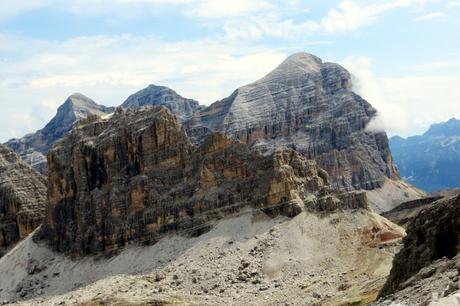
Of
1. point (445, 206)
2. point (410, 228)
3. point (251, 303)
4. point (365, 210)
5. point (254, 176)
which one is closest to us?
point (445, 206)

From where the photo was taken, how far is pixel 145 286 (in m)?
160

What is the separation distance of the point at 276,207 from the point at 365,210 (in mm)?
19795

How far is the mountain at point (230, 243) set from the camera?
150 m

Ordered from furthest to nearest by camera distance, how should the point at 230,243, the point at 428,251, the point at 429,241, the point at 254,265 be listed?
1. the point at 230,243
2. the point at 254,265
3. the point at 429,241
4. the point at 428,251

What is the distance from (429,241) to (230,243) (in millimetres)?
89464

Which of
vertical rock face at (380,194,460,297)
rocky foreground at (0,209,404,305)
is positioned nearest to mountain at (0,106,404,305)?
rocky foreground at (0,209,404,305)

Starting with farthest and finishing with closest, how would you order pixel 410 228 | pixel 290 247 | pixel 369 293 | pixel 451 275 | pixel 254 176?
pixel 254 176
pixel 290 247
pixel 369 293
pixel 410 228
pixel 451 275

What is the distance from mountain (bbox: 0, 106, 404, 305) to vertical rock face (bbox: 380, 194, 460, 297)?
37.7m

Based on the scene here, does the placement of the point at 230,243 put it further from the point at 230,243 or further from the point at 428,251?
the point at 428,251

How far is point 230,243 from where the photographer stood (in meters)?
167

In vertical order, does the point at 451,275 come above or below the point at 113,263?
above

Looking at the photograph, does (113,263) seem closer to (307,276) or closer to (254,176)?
(254,176)

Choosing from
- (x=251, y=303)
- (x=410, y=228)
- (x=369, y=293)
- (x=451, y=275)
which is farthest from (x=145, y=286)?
(x=451, y=275)

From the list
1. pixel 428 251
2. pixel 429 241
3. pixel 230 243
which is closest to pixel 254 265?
pixel 230 243
